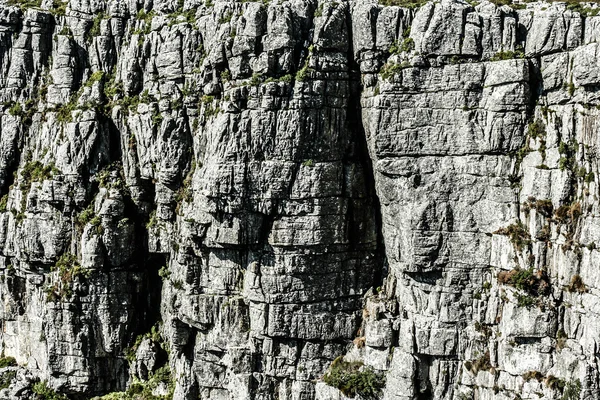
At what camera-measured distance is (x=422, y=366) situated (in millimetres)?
36031

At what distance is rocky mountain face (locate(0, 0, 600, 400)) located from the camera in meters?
32.6

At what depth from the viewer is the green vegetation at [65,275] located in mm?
41875

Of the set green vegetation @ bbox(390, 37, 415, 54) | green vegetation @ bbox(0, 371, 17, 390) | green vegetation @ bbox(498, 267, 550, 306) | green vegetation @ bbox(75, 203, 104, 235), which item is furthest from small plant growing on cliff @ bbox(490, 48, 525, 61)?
green vegetation @ bbox(0, 371, 17, 390)

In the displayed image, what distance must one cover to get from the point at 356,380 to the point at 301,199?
30.4ft

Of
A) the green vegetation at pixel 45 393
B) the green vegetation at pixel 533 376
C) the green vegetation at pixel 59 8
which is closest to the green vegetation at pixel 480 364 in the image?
the green vegetation at pixel 533 376

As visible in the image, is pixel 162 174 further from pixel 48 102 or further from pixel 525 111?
pixel 525 111

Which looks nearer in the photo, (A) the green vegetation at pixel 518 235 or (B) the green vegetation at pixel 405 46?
(A) the green vegetation at pixel 518 235

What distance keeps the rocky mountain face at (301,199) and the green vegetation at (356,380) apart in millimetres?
112

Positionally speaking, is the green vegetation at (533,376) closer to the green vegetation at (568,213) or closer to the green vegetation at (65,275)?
the green vegetation at (568,213)

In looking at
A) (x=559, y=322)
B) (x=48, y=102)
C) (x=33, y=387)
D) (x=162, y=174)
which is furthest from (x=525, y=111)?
(x=33, y=387)

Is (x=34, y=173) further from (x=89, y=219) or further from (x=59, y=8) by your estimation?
(x=59, y=8)

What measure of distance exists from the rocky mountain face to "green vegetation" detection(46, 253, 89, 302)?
0.14 metres

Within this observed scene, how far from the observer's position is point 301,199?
3631 cm

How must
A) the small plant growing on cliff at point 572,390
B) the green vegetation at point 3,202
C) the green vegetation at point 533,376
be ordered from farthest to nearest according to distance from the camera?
the green vegetation at point 3,202 < the green vegetation at point 533,376 < the small plant growing on cliff at point 572,390
